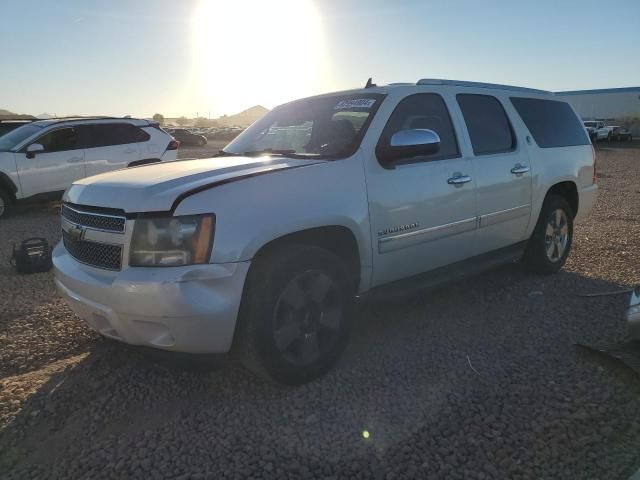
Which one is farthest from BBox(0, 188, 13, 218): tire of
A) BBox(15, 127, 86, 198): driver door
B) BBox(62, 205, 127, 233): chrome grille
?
BBox(62, 205, 127, 233): chrome grille

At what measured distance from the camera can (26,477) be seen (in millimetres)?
2514

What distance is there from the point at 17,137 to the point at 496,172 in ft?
29.9

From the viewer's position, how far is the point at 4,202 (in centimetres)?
951

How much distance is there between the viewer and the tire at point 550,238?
5.35 m

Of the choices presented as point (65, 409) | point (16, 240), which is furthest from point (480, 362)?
point (16, 240)

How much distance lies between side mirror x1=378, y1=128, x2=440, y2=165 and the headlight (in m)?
1.38

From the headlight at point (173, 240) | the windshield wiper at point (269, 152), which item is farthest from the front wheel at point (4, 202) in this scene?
the headlight at point (173, 240)

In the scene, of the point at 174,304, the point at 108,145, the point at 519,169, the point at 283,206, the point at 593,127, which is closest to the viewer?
the point at 174,304

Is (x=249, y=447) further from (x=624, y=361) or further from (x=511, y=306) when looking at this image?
(x=511, y=306)

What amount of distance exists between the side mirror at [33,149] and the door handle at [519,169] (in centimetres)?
844

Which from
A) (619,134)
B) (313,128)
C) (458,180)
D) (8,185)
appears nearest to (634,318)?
(458,180)

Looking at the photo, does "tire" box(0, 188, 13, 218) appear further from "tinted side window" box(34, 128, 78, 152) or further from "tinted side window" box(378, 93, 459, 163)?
"tinted side window" box(378, 93, 459, 163)

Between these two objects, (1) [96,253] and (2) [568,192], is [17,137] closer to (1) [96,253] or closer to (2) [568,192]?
(1) [96,253]

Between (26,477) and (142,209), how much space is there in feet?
4.61
